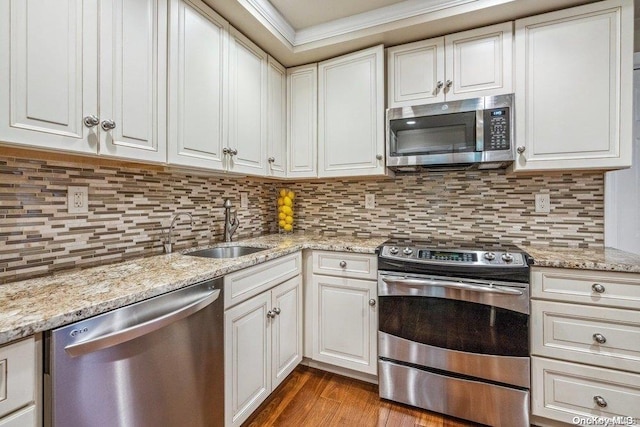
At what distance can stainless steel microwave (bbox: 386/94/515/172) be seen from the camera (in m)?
1.74

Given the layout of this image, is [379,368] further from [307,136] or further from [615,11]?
[615,11]

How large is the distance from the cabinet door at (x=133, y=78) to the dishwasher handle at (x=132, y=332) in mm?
667

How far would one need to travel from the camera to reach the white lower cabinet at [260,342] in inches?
54.7

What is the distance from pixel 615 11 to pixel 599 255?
1.30 meters

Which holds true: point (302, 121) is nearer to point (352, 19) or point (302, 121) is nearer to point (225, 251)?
point (352, 19)

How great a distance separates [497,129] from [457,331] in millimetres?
1177

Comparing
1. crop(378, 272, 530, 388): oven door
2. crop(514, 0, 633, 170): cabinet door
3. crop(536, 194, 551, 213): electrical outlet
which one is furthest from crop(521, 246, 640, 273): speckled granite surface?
crop(514, 0, 633, 170): cabinet door

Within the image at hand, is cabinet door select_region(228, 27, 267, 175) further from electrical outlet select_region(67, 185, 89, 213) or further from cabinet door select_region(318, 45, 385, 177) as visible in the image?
electrical outlet select_region(67, 185, 89, 213)

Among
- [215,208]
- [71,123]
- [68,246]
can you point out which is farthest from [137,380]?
[215,208]

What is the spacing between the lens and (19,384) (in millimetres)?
725

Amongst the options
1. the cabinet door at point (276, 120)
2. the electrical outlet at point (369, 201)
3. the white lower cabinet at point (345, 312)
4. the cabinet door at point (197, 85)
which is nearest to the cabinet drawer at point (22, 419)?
the cabinet door at point (197, 85)

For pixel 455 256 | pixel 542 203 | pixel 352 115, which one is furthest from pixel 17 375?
pixel 542 203

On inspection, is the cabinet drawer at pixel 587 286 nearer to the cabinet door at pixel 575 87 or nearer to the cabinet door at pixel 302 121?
the cabinet door at pixel 575 87

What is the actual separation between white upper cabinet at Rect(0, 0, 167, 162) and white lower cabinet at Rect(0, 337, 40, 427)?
2.03ft
